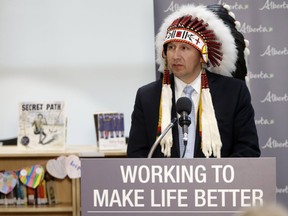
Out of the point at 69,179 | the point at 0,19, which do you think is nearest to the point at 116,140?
the point at 69,179

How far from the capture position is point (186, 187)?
1851mm

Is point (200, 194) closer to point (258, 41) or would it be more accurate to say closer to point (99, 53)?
point (258, 41)

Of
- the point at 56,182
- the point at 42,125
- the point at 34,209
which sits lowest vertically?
the point at 34,209

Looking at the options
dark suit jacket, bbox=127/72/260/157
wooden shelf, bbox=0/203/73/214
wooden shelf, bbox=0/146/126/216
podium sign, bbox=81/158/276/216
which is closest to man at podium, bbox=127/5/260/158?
dark suit jacket, bbox=127/72/260/157

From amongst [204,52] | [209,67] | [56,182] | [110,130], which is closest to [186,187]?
[204,52]

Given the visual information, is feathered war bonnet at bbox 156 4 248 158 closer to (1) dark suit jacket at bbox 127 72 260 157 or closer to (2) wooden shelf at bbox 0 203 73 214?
(1) dark suit jacket at bbox 127 72 260 157

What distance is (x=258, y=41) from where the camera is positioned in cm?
423

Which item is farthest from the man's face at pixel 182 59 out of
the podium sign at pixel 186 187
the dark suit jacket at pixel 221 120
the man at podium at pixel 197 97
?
the podium sign at pixel 186 187

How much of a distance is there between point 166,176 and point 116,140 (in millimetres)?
1883

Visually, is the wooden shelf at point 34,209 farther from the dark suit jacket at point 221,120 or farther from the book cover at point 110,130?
the dark suit jacket at point 221,120

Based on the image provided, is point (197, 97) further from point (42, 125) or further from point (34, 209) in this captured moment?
point (34, 209)

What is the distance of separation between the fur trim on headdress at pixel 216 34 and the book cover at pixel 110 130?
910 millimetres

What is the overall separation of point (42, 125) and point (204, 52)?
1351 millimetres

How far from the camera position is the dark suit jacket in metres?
2.61
